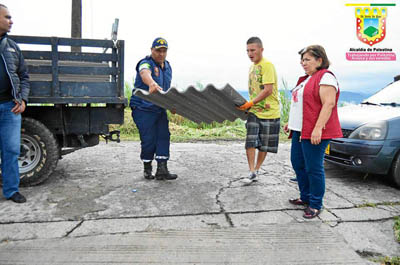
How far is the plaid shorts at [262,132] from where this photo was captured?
14.0 feet

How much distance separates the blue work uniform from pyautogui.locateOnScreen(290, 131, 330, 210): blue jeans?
183 centimetres

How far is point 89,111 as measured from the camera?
4477 millimetres

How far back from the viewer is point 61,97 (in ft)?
13.5

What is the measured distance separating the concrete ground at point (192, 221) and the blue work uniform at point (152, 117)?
472mm

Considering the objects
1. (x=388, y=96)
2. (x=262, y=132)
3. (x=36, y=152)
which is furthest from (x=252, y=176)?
(x=36, y=152)

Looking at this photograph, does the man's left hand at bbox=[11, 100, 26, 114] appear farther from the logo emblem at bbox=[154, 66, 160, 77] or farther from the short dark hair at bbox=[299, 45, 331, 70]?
the short dark hair at bbox=[299, 45, 331, 70]

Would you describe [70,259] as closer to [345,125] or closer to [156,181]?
[156,181]

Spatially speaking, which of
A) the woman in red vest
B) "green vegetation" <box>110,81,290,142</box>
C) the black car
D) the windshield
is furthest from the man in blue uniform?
"green vegetation" <box>110,81,290,142</box>

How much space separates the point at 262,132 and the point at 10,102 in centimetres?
300

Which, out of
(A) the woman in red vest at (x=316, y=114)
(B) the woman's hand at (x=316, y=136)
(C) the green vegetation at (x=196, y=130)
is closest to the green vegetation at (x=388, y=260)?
(A) the woman in red vest at (x=316, y=114)

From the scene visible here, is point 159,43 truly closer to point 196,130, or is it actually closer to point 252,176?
point 252,176

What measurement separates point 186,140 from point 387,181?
485cm

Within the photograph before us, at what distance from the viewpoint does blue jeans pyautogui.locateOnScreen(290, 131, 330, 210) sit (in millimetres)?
3166

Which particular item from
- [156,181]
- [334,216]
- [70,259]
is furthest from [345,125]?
[70,259]
